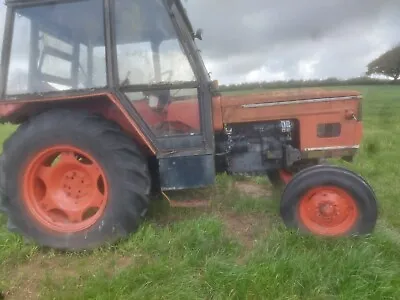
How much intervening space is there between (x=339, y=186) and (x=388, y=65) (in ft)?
97.7

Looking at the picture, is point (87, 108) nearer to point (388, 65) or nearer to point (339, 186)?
point (339, 186)

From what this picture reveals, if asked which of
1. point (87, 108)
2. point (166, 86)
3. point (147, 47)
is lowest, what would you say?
point (87, 108)

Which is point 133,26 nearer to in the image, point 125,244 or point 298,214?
point 125,244

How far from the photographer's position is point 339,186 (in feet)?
12.8

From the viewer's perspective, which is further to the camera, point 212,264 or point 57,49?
point 57,49

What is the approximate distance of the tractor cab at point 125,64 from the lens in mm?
3908

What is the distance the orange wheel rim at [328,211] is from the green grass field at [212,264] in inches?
7.3

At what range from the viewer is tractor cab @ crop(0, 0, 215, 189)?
154 inches

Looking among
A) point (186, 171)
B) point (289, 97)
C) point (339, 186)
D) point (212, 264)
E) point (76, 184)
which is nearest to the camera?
point (212, 264)

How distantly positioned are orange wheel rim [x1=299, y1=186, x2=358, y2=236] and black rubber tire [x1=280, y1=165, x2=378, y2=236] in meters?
0.04

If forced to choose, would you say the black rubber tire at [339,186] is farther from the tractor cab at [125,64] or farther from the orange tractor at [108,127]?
the tractor cab at [125,64]

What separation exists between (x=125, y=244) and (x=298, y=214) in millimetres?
1413

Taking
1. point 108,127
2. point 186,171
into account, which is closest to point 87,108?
point 108,127

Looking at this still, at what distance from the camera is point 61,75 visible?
4000 mm
